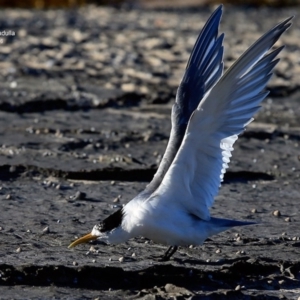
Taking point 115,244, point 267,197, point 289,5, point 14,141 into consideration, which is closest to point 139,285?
point 115,244

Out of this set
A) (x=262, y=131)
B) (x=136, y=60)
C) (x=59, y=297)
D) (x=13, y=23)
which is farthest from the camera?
(x=13, y=23)

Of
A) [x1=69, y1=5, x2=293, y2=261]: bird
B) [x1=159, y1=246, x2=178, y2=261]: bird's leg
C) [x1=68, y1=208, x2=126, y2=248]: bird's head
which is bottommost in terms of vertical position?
[x1=159, y1=246, x2=178, y2=261]: bird's leg

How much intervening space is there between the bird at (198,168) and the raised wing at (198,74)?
12 mm

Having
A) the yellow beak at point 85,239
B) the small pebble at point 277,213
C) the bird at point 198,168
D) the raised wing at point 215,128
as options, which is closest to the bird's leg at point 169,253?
the bird at point 198,168

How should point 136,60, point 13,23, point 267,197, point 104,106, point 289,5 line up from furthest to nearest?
1. point 289,5
2. point 13,23
3. point 136,60
4. point 104,106
5. point 267,197

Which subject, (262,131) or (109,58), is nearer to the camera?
(262,131)

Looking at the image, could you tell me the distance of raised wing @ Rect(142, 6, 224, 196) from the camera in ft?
16.4

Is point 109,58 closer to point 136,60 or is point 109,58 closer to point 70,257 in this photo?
point 136,60

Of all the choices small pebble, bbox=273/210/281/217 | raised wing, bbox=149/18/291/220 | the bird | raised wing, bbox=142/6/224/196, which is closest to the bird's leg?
the bird

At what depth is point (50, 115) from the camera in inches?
340

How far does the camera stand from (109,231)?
15.9 feet

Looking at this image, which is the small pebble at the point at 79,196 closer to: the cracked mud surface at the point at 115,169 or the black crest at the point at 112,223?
the cracked mud surface at the point at 115,169

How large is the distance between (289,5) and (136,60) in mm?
8100

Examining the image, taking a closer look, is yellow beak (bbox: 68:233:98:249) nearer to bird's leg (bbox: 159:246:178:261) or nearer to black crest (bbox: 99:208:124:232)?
black crest (bbox: 99:208:124:232)
